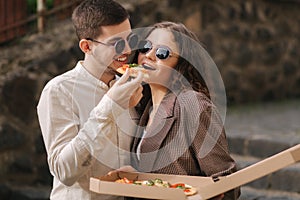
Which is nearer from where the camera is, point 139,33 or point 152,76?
point 152,76

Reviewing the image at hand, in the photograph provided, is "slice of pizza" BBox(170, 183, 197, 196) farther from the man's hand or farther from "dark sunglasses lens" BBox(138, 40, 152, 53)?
"dark sunglasses lens" BBox(138, 40, 152, 53)

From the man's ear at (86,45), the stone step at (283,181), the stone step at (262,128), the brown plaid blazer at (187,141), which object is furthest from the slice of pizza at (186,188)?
the stone step at (262,128)

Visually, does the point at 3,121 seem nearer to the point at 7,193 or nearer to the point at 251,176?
the point at 7,193

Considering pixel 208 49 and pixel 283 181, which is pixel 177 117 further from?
pixel 208 49

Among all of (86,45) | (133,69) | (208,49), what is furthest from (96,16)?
(208,49)

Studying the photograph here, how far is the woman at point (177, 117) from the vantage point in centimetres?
324

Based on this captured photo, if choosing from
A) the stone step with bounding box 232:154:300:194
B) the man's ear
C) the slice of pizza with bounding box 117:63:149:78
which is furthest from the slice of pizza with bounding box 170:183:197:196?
the stone step with bounding box 232:154:300:194

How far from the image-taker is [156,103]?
346cm

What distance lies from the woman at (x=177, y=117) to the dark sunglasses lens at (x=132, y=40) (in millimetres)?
27

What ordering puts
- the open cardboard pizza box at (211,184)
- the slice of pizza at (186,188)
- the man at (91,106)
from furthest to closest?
the man at (91,106), the slice of pizza at (186,188), the open cardboard pizza box at (211,184)

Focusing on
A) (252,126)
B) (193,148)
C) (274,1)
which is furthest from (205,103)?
(274,1)

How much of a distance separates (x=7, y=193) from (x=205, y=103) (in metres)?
3.39

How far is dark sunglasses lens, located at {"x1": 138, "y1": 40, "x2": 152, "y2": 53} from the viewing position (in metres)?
3.44

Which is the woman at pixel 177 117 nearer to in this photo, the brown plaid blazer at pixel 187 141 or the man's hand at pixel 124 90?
the brown plaid blazer at pixel 187 141
